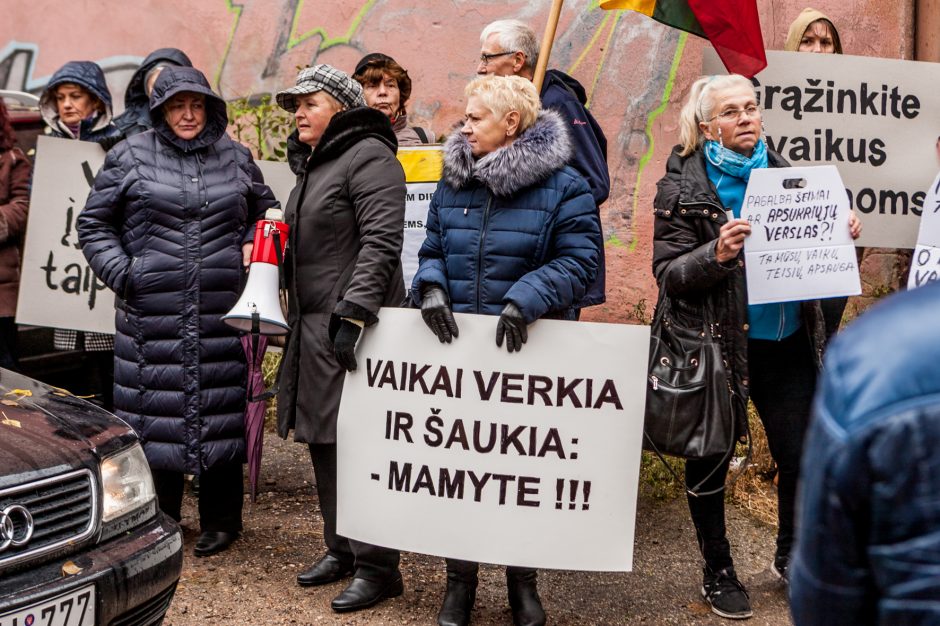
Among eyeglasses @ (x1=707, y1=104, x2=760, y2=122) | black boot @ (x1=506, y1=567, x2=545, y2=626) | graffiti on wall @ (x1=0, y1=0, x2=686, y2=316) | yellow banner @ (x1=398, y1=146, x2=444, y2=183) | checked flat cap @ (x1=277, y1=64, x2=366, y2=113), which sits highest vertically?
graffiti on wall @ (x1=0, y1=0, x2=686, y2=316)

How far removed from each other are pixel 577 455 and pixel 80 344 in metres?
3.09

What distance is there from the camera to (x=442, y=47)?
25.1 ft

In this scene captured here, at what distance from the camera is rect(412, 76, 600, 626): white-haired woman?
3.75m

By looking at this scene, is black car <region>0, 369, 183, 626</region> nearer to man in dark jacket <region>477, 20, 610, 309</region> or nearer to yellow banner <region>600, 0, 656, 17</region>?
man in dark jacket <region>477, 20, 610, 309</region>

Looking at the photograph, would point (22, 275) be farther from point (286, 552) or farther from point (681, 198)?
point (681, 198)

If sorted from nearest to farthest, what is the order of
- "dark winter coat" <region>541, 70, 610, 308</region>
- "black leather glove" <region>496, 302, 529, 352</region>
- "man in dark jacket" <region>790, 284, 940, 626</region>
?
"man in dark jacket" <region>790, 284, 940, 626</region>, "black leather glove" <region>496, 302, 529, 352</region>, "dark winter coat" <region>541, 70, 610, 308</region>

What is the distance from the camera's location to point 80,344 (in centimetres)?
568

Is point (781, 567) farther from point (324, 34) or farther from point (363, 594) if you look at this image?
point (324, 34)

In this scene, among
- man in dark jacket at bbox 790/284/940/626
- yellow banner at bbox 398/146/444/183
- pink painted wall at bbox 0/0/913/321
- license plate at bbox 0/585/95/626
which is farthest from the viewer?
pink painted wall at bbox 0/0/913/321

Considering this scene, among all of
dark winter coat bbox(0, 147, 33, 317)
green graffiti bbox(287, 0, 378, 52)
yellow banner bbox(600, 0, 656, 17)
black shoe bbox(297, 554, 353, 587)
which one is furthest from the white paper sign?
green graffiti bbox(287, 0, 378, 52)

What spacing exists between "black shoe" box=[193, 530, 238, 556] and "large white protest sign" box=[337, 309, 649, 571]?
3.69 ft

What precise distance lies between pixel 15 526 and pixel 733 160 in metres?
2.57

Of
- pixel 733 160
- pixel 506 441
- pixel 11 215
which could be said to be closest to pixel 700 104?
pixel 733 160

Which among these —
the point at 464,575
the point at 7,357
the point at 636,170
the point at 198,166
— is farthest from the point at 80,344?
the point at 636,170
